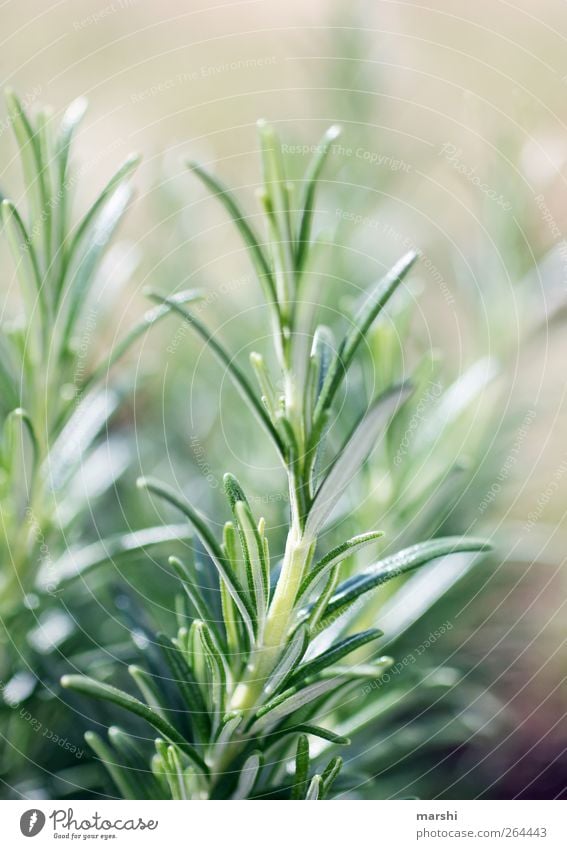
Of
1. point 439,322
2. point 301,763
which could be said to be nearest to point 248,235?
point 301,763

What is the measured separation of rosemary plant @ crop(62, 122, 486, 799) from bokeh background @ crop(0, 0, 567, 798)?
102 mm

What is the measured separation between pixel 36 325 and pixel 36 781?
28 cm

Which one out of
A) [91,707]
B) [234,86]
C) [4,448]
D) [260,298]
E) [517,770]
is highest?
[234,86]

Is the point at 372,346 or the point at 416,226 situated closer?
the point at 372,346

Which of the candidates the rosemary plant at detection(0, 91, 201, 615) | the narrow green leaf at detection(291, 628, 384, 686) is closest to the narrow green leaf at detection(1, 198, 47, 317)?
the rosemary plant at detection(0, 91, 201, 615)

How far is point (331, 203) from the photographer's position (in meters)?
0.66

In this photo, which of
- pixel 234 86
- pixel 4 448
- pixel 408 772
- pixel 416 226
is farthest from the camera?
pixel 234 86

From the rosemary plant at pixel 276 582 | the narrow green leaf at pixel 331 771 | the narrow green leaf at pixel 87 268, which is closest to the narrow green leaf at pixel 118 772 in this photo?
the rosemary plant at pixel 276 582

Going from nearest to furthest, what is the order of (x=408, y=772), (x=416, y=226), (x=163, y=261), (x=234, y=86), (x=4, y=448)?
(x=4, y=448), (x=408, y=772), (x=163, y=261), (x=416, y=226), (x=234, y=86)

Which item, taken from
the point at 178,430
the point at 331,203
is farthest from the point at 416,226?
the point at 178,430

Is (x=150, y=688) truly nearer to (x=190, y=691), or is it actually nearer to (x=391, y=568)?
(x=190, y=691)

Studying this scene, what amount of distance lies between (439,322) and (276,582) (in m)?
0.54

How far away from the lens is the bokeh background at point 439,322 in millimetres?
577

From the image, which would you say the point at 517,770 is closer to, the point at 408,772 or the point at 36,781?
the point at 408,772
